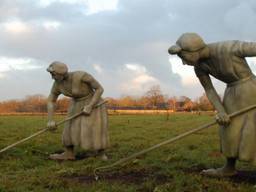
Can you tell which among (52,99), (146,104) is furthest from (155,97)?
(52,99)

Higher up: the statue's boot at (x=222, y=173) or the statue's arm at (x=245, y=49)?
the statue's arm at (x=245, y=49)

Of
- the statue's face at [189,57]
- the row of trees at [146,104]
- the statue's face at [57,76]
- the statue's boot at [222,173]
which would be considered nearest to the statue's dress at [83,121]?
the statue's face at [57,76]

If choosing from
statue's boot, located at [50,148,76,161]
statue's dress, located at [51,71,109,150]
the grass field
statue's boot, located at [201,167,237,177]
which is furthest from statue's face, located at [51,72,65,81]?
statue's boot, located at [201,167,237,177]

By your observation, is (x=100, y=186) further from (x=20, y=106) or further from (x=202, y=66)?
(x=20, y=106)

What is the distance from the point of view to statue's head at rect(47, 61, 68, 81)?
927cm

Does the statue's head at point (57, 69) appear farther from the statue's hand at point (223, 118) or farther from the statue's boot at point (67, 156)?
the statue's hand at point (223, 118)

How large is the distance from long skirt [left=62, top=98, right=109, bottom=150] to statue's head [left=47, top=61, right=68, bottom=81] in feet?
2.17

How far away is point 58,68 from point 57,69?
0.10ft

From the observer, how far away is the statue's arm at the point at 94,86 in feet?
30.7

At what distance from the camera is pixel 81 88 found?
9.48 metres

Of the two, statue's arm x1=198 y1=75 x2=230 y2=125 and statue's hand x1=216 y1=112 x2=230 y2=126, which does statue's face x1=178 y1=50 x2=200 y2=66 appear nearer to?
statue's arm x1=198 y1=75 x2=230 y2=125

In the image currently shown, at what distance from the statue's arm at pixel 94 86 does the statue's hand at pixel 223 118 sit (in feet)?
A: 12.6

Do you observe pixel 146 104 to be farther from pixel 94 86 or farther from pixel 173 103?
pixel 94 86

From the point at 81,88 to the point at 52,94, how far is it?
2.50 ft
